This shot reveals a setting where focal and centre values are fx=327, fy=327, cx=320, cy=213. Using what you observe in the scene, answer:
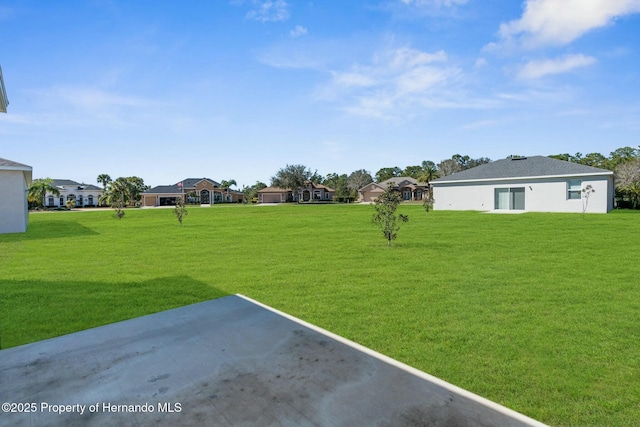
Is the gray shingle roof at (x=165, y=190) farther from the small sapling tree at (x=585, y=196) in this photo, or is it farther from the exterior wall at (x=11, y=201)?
the small sapling tree at (x=585, y=196)

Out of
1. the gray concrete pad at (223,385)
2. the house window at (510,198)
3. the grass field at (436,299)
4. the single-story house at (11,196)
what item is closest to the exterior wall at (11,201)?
the single-story house at (11,196)

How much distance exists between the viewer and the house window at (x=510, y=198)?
24641mm

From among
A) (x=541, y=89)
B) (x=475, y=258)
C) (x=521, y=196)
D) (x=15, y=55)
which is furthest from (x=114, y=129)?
(x=521, y=196)

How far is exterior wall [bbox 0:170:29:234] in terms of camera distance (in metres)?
A: 13.9

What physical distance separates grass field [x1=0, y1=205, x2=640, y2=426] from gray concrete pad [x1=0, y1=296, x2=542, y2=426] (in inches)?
28.2

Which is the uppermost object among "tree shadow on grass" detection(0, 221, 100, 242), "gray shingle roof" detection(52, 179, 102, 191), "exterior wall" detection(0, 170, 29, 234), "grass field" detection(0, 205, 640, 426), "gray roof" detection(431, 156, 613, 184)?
"gray shingle roof" detection(52, 179, 102, 191)

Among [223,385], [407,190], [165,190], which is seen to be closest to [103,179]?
[165,190]

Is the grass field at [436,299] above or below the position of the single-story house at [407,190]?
below

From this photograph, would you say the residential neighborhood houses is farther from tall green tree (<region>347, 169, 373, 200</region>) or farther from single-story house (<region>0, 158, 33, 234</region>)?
tall green tree (<region>347, 169, 373, 200</region>)

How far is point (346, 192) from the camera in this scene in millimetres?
60781

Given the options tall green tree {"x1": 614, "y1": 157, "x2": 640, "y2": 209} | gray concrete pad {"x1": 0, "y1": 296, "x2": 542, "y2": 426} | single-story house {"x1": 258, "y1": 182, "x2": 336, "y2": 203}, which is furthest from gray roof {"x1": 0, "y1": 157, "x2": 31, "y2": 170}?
single-story house {"x1": 258, "y1": 182, "x2": 336, "y2": 203}

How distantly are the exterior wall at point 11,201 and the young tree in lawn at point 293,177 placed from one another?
4549cm

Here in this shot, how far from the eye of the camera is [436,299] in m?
4.61

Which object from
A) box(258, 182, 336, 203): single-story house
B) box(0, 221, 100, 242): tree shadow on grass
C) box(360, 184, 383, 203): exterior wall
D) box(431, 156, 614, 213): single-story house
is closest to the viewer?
box(0, 221, 100, 242): tree shadow on grass
